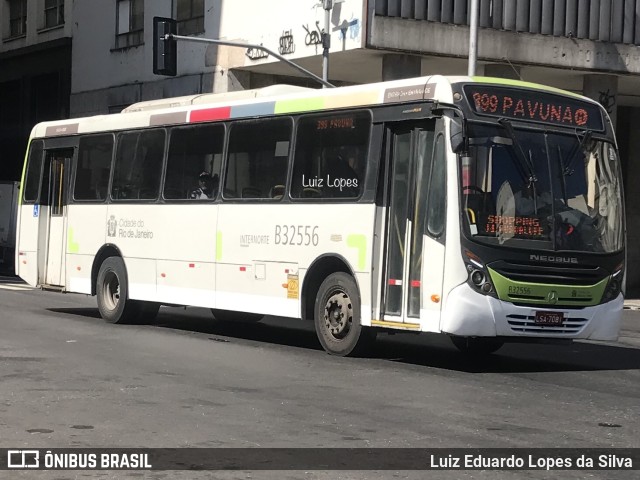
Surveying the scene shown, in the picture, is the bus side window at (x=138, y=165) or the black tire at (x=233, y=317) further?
the black tire at (x=233, y=317)

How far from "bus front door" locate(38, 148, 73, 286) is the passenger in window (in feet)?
12.4

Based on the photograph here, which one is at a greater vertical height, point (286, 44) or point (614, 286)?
point (286, 44)

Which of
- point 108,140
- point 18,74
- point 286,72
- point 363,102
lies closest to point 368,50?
point 286,72

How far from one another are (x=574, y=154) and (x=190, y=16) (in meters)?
26.0

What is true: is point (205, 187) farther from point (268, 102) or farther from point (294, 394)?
point (294, 394)

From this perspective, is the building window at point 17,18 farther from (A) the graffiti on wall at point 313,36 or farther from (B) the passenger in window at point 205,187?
(B) the passenger in window at point 205,187

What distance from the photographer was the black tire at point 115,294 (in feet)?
62.6

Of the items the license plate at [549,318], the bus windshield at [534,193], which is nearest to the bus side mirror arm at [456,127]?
the bus windshield at [534,193]

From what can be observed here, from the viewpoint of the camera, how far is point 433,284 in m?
13.6

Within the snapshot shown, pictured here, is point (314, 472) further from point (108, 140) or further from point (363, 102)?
point (108, 140)

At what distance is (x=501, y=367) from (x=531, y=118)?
9.14ft

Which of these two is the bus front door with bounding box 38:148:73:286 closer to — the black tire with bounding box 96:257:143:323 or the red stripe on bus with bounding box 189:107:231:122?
the black tire with bounding box 96:257:143:323

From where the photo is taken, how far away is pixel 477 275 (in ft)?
43.9

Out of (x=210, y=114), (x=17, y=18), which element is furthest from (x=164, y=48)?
(x=17, y=18)
